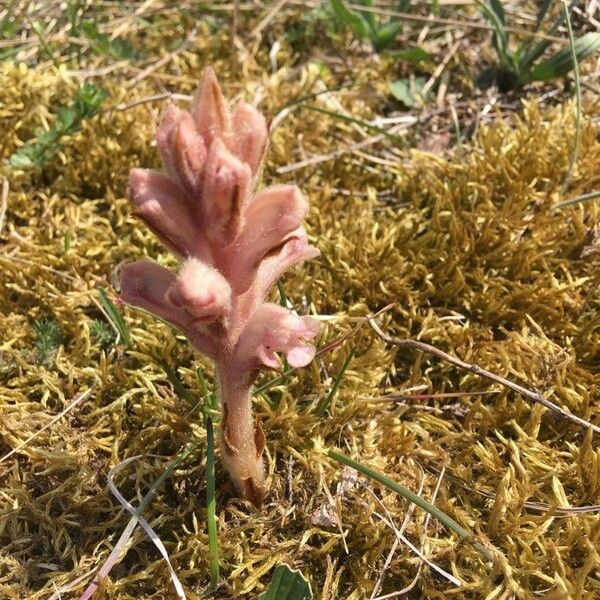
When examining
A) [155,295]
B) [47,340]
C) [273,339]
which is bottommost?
[47,340]

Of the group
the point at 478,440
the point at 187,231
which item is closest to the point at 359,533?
the point at 478,440

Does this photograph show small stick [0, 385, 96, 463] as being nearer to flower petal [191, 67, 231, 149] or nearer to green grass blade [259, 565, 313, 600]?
green grass blade [259, 565, 313, 600]

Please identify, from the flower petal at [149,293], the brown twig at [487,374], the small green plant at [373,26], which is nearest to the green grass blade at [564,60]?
the small green plant at [373,26]

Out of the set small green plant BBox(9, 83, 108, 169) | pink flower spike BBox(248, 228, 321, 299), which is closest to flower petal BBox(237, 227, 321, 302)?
pink flower spike BBox(248, 228, 321, 299)

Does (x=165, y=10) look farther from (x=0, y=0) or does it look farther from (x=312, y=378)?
(x=312, y=378)

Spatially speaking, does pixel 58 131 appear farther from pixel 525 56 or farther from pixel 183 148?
pixel 525 56

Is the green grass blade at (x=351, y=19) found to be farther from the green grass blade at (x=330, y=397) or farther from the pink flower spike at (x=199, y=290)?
the pink flower spike at (x=199, y=290)

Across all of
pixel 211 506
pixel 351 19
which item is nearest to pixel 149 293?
pixel 211 506
